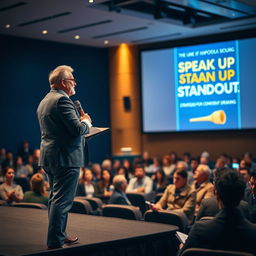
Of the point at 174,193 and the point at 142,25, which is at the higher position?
the point at 142,25

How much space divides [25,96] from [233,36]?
544 cm

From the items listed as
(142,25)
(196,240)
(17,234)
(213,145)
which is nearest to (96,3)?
(142,25)

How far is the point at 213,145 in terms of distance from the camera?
1358 cm

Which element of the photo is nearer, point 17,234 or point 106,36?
point 17,234

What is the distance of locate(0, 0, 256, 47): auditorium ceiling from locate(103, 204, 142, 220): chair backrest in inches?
218

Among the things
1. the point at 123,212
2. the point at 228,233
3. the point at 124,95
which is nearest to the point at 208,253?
the point at 228,233

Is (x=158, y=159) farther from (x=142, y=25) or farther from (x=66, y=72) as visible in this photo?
(x=66, y=72)

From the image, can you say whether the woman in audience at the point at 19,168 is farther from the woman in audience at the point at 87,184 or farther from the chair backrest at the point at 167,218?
the chair backrest at the point at 167,218

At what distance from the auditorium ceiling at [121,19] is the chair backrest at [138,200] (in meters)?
4.42

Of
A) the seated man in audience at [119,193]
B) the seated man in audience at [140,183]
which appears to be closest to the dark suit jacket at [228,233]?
the seated man in audience at [119,193]

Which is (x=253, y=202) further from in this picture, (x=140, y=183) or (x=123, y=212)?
(x=140, y=183)

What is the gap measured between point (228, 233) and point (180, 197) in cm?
359

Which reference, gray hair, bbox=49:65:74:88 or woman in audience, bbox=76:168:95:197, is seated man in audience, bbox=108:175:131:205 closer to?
woman in audience, bbox=76:168:95:197

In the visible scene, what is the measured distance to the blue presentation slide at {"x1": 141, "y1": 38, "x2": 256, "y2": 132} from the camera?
41.7ft
